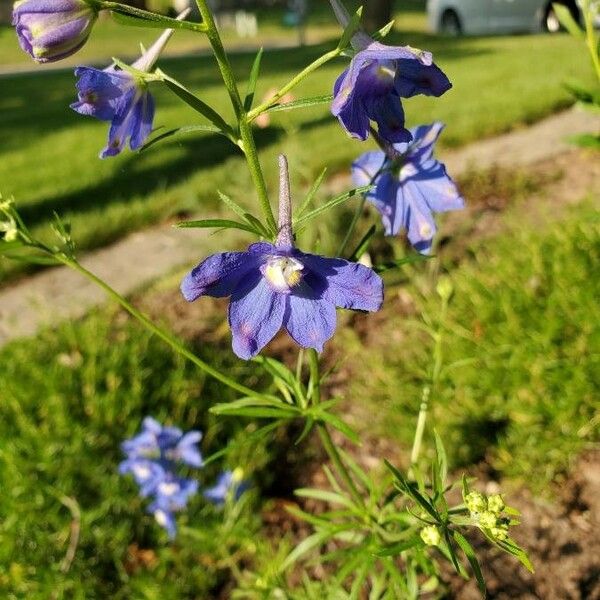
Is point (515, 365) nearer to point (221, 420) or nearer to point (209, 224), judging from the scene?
point (221, 420)

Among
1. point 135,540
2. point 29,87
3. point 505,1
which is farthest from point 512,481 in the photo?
point 505,1

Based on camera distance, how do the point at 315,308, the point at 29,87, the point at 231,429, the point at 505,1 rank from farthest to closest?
the point at 505,1, the point at 29,87, the point at 231,429, the point at 315,308

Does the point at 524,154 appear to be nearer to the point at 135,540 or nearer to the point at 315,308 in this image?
the point at 135,540

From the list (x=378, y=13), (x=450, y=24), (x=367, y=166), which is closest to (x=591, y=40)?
(x=367, y=166)

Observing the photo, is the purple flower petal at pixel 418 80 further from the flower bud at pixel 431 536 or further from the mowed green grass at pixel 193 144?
the mowed green grass at pixel 193 144

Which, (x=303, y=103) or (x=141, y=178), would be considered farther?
(x=141, y=178)
